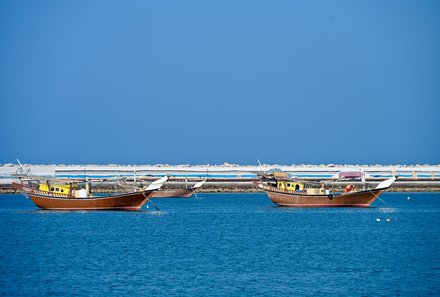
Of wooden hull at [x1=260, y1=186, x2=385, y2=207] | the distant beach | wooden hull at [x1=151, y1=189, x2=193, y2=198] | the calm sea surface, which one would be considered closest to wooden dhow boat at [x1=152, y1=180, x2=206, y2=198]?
wooden hull at [x1=151, y1=189, x2=193, y2=198]

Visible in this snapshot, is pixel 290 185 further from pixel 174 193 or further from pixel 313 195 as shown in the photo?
pixel 174 193

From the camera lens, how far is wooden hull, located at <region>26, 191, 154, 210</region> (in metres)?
64.2

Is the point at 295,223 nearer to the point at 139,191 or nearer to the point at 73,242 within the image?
the point at 139,191

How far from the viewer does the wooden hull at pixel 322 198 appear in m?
70.8

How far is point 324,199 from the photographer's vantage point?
2793 inches

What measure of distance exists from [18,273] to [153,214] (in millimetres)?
29091

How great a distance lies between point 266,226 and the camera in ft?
182

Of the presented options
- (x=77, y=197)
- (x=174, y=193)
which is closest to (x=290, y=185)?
(x=77, y=197)

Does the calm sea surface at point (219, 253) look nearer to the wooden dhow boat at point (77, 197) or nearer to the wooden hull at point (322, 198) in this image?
the wooden dhow boat at point (77, 197)

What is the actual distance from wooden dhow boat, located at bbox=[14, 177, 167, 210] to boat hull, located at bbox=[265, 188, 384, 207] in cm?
1092

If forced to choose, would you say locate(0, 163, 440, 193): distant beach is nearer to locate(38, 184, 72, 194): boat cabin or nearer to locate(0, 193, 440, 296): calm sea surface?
locate(38, 184, 72, 194): boat cabin

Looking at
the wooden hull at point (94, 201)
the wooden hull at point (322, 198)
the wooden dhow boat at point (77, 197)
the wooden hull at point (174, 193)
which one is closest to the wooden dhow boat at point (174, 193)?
the wooden hull at point (174, 193)

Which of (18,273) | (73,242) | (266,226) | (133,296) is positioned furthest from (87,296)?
(266,226)

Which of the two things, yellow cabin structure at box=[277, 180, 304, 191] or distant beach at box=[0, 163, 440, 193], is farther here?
distant beach at box=[0, 163, 440, 193]
